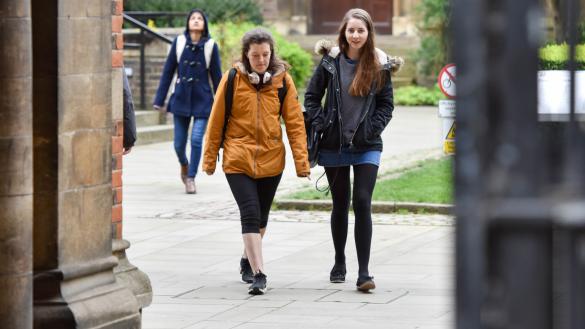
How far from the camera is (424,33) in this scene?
3200 cm

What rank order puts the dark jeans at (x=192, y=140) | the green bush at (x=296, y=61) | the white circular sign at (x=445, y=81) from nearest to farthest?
1. the white circular sign at (x=445, y=81)
2. the dark jeans at (x=192, y=140)
3. the green bush at (x=296, y=61)

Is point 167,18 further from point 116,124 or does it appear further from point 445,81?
point 116,124

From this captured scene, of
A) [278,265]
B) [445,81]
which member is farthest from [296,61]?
[278,265]

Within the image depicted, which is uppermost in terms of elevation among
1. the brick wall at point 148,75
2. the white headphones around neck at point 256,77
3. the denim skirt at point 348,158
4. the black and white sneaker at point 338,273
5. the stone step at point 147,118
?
the white headphones around neck at point 256,77

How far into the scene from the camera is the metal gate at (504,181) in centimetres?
205

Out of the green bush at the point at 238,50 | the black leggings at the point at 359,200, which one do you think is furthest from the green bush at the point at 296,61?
Answer: the black leggings at the point at 359,200

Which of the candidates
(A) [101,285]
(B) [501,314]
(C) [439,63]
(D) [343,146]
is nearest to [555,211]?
(B) [501,314]

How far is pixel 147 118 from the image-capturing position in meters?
21.8

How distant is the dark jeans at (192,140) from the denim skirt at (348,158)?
18.5 ft

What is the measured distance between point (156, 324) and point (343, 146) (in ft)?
6.26

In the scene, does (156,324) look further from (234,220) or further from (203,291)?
(234,220)

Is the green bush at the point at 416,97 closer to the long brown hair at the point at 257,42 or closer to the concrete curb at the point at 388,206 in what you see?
the concrete curb at the point at 388,206

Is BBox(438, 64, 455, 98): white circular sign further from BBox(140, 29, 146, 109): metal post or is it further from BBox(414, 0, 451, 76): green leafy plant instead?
BBox(414, 0, 451, 76): green leafy plant

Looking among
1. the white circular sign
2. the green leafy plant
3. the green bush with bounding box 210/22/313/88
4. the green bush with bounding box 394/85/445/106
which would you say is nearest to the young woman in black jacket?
the white circular sign
